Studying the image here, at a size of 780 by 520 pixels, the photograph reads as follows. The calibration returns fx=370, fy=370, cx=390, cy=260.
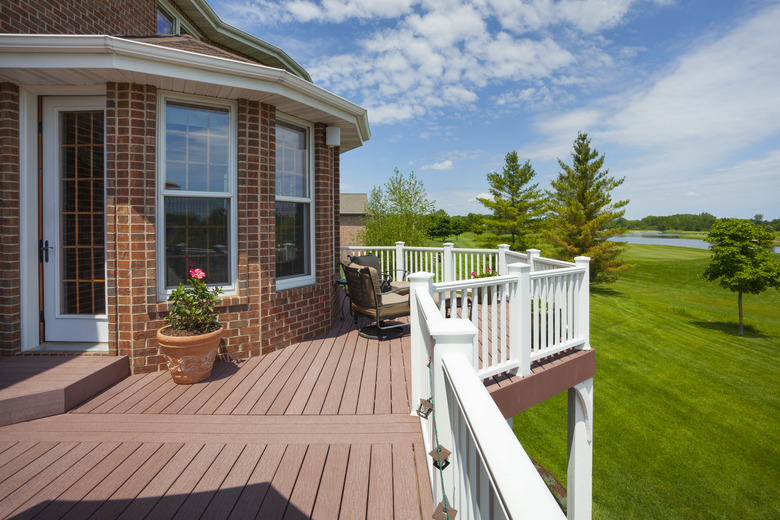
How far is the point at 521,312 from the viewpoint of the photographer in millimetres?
3480

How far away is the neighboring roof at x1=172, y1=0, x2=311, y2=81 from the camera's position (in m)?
7.00

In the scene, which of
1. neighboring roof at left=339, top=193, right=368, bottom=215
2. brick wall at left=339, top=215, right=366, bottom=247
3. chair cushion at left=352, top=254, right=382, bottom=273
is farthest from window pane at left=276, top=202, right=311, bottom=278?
neighboring roof at left=339, top=193, right=368, bottom=215

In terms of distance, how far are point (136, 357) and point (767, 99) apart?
148 feet

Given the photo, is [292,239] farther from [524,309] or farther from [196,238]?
[524,309]

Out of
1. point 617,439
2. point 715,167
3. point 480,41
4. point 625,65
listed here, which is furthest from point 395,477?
point 715,167

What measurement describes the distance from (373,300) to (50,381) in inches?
125

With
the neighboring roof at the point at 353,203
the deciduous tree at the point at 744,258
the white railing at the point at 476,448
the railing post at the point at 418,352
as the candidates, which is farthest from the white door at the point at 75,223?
the deciduous tree at the point at 744,258

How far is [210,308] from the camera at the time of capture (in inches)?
142

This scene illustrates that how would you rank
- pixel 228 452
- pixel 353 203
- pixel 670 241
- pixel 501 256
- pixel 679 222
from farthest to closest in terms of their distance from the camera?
pixel 670 241
pixel 679 222
pixel 353 203
pixel 501 256
pixel 228 452

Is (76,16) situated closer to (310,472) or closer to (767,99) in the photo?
(310,472)

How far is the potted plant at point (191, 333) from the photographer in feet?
11.1

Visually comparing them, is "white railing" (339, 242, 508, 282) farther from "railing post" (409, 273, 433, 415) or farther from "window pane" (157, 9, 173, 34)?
"window pane" (157, 9, 173, 34)

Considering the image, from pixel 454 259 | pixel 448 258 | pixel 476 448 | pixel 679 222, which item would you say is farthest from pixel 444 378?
pixel 679 222

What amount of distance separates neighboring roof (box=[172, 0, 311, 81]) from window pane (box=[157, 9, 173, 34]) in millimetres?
358
